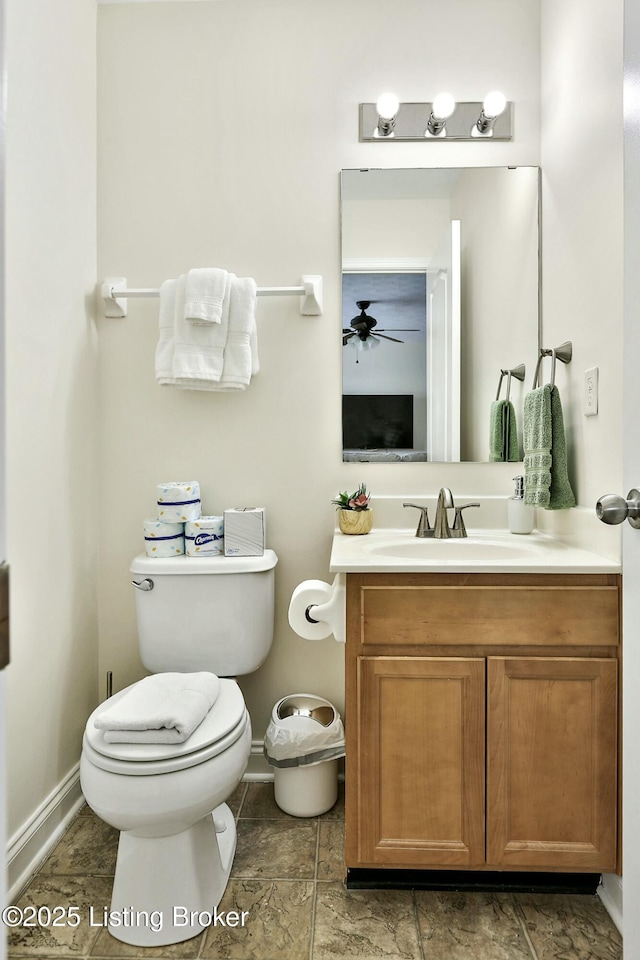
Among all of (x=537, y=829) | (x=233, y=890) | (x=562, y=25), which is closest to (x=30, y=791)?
(x=233, y=890)

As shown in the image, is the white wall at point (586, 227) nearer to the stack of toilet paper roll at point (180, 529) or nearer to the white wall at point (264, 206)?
the white wall at point (264, 206)

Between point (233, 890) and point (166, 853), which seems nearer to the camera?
point (166, 853)

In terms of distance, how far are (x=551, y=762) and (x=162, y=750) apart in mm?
861

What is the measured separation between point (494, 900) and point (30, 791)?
1.18 meters

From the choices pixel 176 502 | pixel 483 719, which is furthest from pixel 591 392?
pixel 176 502

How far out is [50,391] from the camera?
1.71m

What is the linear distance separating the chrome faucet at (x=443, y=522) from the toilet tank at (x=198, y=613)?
0.50 meters

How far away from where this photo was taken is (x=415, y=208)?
1.96 metres

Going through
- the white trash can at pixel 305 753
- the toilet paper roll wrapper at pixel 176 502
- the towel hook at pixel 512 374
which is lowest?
the white trash can at pixel 305 753

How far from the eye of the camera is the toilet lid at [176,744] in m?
1.27

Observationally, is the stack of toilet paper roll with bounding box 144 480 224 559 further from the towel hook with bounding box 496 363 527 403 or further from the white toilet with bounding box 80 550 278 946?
the towel hook with bounding box 496 363 527 403

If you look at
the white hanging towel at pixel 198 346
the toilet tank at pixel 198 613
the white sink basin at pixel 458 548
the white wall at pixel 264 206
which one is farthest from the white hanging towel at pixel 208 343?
the white sink basin at pixel 458 548

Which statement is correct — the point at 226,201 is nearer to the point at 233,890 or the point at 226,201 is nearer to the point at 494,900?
the point at 233,890

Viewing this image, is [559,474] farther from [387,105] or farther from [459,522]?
[387,105]
